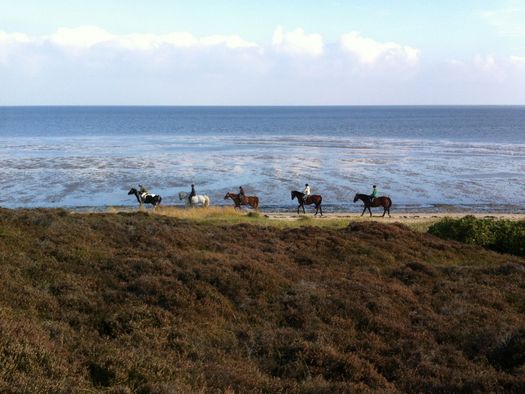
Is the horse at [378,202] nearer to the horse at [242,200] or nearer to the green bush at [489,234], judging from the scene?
the horse at [242,200]

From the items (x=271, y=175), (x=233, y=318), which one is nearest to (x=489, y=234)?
(x=233, y=318)

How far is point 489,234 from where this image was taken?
22469 millimetres

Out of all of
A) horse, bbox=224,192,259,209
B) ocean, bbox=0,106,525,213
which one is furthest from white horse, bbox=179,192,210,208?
ocean, bbox=0,106,525,213

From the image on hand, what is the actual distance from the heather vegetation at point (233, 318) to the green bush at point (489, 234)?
21.1ft

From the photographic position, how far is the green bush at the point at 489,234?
21828 millimetres

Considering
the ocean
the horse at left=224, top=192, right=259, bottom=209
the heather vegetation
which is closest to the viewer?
the heather vegetation

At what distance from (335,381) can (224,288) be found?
4.30m

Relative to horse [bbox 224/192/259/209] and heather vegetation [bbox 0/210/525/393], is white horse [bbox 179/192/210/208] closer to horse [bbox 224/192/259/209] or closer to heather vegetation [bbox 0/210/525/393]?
horse [bbox 224/192/259/209]

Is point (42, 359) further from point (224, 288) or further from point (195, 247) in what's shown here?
point (195, 247)

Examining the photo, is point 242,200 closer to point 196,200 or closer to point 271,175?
point 196,200

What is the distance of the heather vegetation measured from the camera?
7.59m

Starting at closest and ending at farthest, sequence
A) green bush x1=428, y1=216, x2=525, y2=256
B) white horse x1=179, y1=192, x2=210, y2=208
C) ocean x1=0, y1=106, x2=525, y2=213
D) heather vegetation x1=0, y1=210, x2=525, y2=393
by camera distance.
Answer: heather vegetation x1=0, y1=210, x2=525, y2=393, green bush x1=428, y1=216, x2=525, y2=256, white horse x1=179, y1=192, x2=210, y2=208, ocean x1=0, y1=106, x2=525, y2=213

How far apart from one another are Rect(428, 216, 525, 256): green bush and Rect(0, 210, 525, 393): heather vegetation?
6.44 m

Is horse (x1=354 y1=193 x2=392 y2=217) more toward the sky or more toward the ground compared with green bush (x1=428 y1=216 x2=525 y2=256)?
more toward the ground
